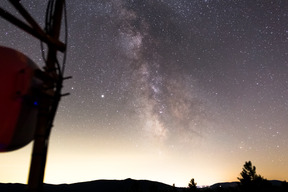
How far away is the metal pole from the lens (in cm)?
281

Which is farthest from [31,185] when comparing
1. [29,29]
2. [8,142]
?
[29,29]

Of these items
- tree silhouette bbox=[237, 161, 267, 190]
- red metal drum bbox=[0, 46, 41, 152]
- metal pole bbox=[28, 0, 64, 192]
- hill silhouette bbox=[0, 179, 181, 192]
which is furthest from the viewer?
hill silhouette bbox=[0, 179, 181, 192]

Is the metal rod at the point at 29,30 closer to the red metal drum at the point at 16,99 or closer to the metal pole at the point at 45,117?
the metal pole at the point at 45,117

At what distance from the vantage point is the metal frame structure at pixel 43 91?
2830mm

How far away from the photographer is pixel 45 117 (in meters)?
3.02

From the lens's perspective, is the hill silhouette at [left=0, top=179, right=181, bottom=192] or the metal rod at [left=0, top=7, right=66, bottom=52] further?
the hill silhouette at [left=0, top=179, right=181, bottom=192]

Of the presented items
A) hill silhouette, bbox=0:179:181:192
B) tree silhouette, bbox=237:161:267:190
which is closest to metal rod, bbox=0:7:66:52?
tree silhouette, bbox=237:161:267:190

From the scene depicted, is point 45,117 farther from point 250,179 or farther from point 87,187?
point 87,187

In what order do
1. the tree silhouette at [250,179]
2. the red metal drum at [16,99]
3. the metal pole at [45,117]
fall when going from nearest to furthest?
the metal pole at [45,117]
the red metal drum at [16,99]
the tree silhouette at [250,179]

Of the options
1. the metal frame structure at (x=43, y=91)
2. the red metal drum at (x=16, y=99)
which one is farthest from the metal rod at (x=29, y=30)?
the red metal drum at (x=16, y=99)

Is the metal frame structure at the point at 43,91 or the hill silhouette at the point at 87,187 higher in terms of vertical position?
the hill silhouette at the point at 87,187

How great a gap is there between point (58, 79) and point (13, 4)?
1.12 metres

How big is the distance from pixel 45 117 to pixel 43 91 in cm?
34

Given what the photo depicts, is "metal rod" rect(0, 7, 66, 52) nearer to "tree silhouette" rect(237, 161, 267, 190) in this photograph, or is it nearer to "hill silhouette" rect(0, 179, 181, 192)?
"tree silhouette" rect(237, 161, 267, 190)
